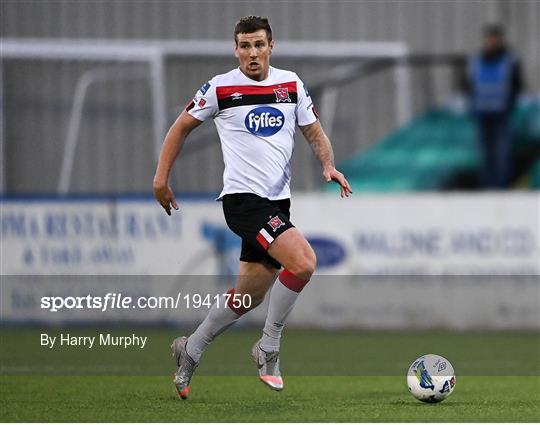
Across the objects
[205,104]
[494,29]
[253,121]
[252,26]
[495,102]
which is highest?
[252,26]

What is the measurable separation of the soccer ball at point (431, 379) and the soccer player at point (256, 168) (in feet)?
2.68

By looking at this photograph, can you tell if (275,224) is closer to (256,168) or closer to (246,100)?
(256,168)

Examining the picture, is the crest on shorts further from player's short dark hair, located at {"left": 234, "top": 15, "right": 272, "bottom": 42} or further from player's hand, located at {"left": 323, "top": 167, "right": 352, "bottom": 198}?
player's short dark hair, located at {"left": 234, "top": 15, "right": 272, "bottom": 42}

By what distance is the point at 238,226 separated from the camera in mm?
8344

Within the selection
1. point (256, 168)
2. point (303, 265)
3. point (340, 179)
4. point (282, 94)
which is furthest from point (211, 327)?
point (282, 94)

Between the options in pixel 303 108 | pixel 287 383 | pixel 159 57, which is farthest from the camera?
pixel 159 57

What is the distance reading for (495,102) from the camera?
1834 centimetres

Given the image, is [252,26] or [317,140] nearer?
[252,26]

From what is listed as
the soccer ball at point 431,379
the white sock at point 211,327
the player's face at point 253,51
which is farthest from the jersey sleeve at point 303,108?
the soccer ball at point 431,379

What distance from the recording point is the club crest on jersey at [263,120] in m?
8.32

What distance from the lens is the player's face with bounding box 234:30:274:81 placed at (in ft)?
26.9

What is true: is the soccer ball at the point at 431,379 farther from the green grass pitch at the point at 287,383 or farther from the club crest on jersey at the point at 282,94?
the club crest on jersey at the point at 282,94

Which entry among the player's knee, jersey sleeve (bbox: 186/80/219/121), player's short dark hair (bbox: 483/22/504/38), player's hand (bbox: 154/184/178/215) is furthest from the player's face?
player's short dark hair (bbox: 483/22/504/38)

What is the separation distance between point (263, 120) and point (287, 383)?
2387mm
